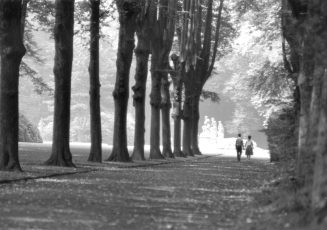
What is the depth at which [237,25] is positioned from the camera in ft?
204

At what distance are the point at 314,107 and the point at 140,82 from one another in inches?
991

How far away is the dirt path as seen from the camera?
34.0 feet

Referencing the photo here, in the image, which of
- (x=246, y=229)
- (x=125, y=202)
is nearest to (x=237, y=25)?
(x=125, y=202)

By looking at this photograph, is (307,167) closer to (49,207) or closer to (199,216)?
(199,216)

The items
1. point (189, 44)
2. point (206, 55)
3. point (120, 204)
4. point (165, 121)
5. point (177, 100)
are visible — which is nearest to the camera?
point (120, 204)

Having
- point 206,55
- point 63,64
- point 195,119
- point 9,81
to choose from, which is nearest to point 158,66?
point 206,55

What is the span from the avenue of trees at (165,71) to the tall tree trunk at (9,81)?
3 cm

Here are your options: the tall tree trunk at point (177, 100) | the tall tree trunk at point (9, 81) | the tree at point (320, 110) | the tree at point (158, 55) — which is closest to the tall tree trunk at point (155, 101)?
the tree at point (158, 55)

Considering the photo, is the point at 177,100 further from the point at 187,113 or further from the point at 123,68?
the point at 123,68

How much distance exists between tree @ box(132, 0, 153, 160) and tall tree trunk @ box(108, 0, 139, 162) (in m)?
3.10

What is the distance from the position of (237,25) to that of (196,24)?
54.4 ft

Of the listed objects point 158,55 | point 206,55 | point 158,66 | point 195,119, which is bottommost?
point 195,119

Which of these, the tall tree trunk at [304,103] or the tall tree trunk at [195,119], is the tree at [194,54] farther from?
the tall tree trunk at [304,103]

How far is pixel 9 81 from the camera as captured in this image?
21.2 metres
